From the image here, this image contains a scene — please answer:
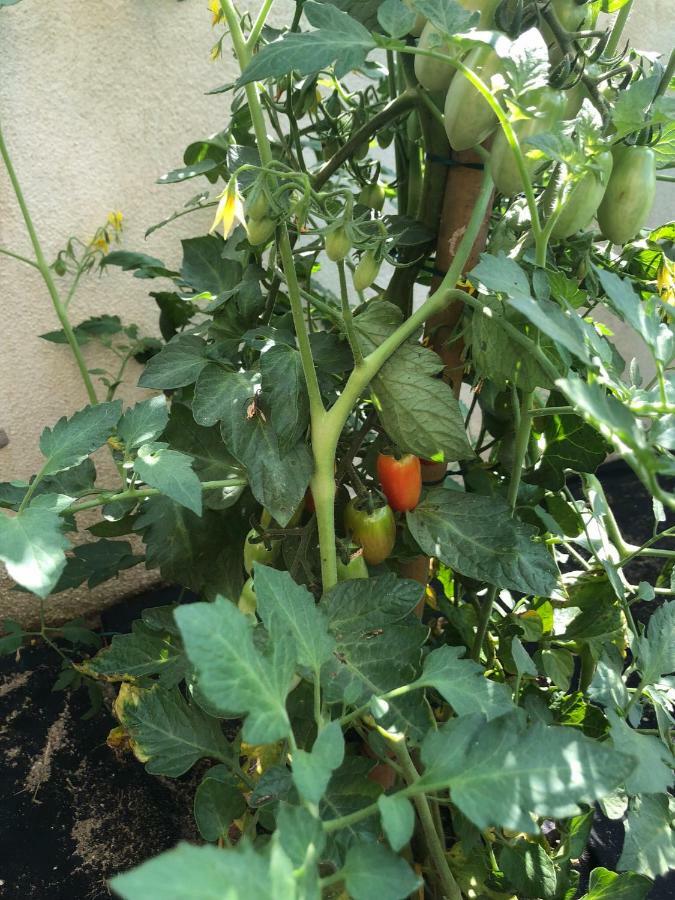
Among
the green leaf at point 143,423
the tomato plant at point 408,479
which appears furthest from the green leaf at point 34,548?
the green leaf at point 143,423

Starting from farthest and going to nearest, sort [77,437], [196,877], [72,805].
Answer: [72,805]
[77,437]
[196,877]

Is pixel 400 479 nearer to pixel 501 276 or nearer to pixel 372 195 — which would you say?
pixel 501 276

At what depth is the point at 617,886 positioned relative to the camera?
2.00 ft

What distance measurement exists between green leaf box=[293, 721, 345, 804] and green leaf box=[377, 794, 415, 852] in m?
0.03

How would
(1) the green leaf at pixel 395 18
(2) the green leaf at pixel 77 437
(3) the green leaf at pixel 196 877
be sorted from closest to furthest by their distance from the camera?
(3) the green leaf at pixel 196 877, (1) the green leaf at pixel 395 18, (2) the green leaf at pixel 77 437

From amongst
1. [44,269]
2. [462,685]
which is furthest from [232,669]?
[44,269]

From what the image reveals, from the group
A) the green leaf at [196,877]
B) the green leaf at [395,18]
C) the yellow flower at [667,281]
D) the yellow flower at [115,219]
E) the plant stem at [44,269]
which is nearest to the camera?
the green leaf at [196,877]

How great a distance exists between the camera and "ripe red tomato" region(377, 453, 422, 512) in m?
0.65

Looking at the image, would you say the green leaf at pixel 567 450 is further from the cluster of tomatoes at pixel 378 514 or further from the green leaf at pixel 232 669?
the green leaf at pixel 232 669

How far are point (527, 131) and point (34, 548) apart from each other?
44 cm

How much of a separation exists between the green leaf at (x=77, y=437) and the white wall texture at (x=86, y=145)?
0.58 meters

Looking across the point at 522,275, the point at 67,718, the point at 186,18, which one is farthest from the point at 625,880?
the point at 186,18

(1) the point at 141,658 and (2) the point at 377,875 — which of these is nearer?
(2) the point at 377,875

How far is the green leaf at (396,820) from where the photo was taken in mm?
359
